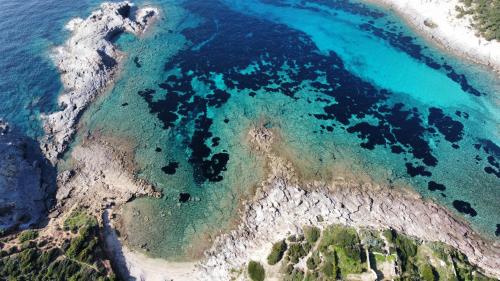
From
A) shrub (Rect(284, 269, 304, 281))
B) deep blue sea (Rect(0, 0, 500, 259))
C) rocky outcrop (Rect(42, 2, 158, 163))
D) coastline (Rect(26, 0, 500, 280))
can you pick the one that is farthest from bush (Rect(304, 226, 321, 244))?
rocky outcrop (Rect(42, 2, 158, 163))

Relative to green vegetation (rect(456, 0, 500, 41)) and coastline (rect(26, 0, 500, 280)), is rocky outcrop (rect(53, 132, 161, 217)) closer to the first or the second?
coastline (rect(26, 0, 500, 280))

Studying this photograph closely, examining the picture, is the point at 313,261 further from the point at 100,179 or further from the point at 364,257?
the point at 100,179

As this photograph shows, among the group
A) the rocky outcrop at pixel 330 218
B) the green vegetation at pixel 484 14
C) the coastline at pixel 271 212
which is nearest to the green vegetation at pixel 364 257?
the rocky outcrop at pixel 330 218

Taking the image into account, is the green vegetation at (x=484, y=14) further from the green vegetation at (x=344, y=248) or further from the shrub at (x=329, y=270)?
the shrub at (x=329, y=270)

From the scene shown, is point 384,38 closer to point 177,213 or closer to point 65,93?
point 177,213

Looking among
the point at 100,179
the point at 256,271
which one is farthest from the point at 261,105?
the point at 256,271

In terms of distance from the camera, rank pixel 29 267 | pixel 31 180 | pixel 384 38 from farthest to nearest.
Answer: pixel 384 38 < pixel 31 180 < pixel 29 267

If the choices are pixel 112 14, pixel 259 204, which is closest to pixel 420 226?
pixel 259 204
